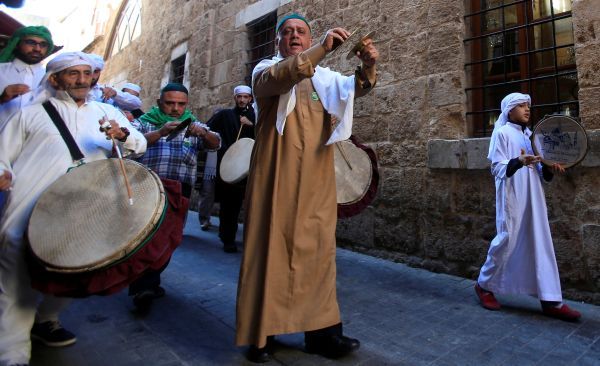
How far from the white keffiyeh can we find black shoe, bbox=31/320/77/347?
168 centimetres

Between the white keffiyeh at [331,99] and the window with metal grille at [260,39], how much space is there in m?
4.57

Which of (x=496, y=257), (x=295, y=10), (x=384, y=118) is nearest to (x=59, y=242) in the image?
(x=496, y=257)

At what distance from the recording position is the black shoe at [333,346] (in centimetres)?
201

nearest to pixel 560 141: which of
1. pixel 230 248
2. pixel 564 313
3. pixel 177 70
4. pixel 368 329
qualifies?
pixel 564 313

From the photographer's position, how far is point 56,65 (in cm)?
200

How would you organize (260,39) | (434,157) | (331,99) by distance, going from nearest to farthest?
(331,99) < (434,157) < (260,39)

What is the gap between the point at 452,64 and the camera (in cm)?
382

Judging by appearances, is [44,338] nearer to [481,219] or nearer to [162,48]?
[481,219]

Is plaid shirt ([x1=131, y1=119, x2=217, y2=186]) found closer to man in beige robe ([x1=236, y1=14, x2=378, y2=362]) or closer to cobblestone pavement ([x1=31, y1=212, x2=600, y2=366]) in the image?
cobblestone pavement ([x1=31, y1=212, x2=600, y2=366])

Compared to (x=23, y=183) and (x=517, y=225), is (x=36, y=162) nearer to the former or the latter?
(x=23, y=183)

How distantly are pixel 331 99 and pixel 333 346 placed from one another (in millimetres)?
1327

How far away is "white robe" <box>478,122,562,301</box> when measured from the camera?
110 inches

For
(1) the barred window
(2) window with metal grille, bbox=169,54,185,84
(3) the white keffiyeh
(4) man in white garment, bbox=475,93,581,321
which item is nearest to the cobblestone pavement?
(4) man in white garment, bbox=475,93,581,321

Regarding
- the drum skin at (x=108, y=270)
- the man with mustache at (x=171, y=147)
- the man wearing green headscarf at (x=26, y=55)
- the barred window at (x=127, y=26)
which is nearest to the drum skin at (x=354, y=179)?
the man with mustache at (x=171, y=147)
